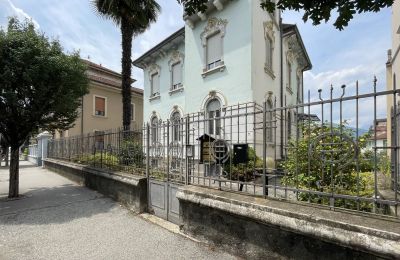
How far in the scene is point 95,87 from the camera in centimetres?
2455

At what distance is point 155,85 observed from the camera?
1842 cm

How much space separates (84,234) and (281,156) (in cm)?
408

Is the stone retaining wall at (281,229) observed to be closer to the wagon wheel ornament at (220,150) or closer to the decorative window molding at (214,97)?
the wagon wheel ornament at (220,150)

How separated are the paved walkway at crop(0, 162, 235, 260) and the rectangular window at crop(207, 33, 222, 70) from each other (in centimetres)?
→ 793

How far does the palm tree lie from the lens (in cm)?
1298

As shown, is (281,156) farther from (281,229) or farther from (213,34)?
(213,34)

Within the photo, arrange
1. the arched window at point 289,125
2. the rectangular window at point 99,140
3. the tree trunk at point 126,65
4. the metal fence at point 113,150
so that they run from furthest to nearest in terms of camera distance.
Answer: the tree trunk at point 126,65 → the rectangular window at point 99,140 → the metal fence at point 113,150 → the arched window at point 289,125

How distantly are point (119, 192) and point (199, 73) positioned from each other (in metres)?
7.76

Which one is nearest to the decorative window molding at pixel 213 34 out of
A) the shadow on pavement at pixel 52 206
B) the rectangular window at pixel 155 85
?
the rectangular window at pixel 155 85

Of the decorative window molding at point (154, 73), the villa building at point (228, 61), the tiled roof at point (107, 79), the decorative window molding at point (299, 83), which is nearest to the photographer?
the villa building at point (228, 61)

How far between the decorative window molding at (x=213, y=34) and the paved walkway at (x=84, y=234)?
742 cm

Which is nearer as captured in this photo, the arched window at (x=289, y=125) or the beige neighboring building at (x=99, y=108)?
the arched window at (x=289, y=125)

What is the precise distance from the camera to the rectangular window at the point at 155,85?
1808 centimetres

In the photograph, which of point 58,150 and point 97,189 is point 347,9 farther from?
point 58,150
